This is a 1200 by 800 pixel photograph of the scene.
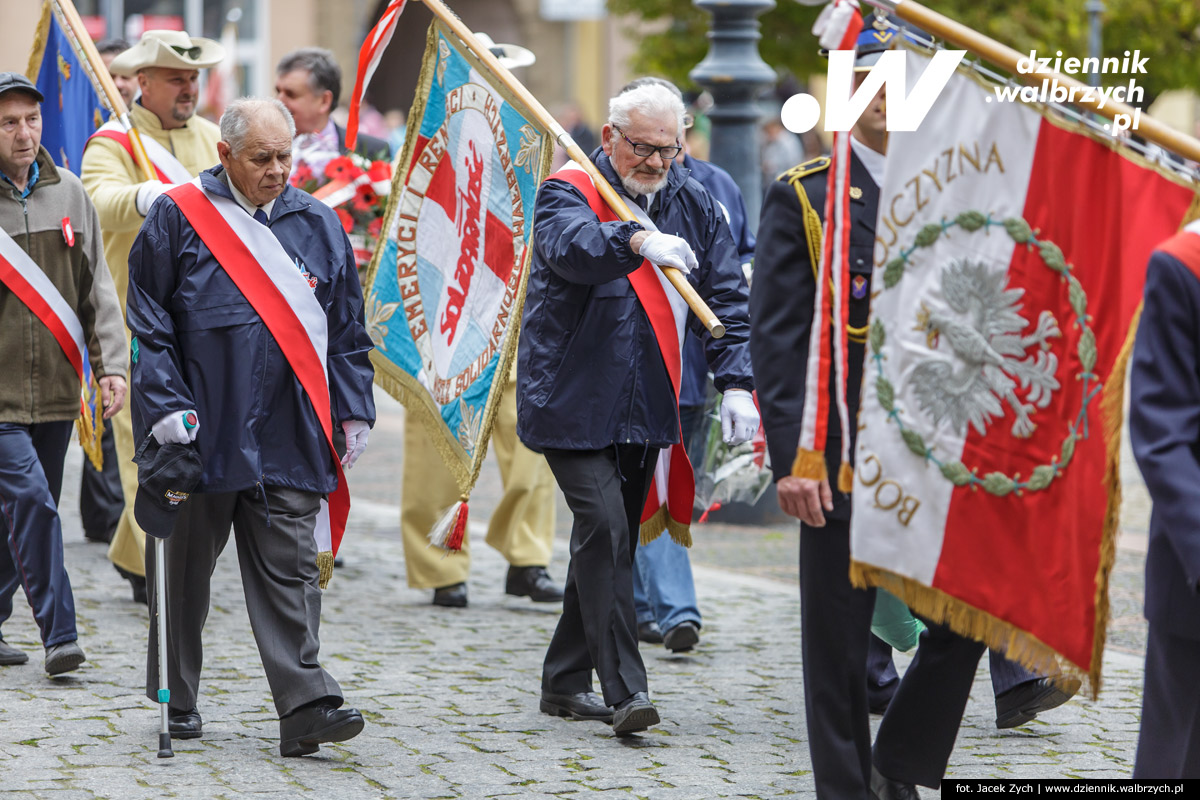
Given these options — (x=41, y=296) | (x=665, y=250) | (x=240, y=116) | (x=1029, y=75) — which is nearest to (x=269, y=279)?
(x=240, y=116)

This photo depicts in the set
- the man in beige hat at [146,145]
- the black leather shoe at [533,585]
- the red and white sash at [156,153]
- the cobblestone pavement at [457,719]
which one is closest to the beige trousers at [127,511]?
the man in beige hat at [146,145]

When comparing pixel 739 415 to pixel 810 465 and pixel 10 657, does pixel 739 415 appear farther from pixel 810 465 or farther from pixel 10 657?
pixel 10 657

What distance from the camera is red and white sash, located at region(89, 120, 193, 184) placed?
6652 millimetres

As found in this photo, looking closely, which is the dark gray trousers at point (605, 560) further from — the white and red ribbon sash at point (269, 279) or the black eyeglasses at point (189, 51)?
the black eyeglasses at point (189, 51)

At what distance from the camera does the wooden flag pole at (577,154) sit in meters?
4.95

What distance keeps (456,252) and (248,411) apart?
5.19 feet

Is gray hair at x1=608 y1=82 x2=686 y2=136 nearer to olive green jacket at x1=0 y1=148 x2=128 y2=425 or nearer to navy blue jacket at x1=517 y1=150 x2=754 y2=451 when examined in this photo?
navy blue jacket at x1=517 y1=150 x2=754 y2=451

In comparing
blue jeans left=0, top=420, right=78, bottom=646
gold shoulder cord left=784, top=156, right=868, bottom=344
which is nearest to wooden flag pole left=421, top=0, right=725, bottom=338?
gold shoulder cord left=784, top=156, right=868, bottom=344

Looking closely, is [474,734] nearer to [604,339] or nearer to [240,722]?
[240,722]

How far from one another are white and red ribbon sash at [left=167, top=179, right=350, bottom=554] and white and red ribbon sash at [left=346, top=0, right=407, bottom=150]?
1.50m

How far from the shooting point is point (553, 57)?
102 feet

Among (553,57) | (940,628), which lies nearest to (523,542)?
(940,628)

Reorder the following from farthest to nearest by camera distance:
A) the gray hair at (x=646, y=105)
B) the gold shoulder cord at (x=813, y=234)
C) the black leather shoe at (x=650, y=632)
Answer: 1. the black leather shoe at (x=650, y=632)
2. the gray hair at (x=646, y=105)
3. the gold shoulder cord at (x=813, y=234)

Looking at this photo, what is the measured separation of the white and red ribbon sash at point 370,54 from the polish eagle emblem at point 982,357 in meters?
3.27
